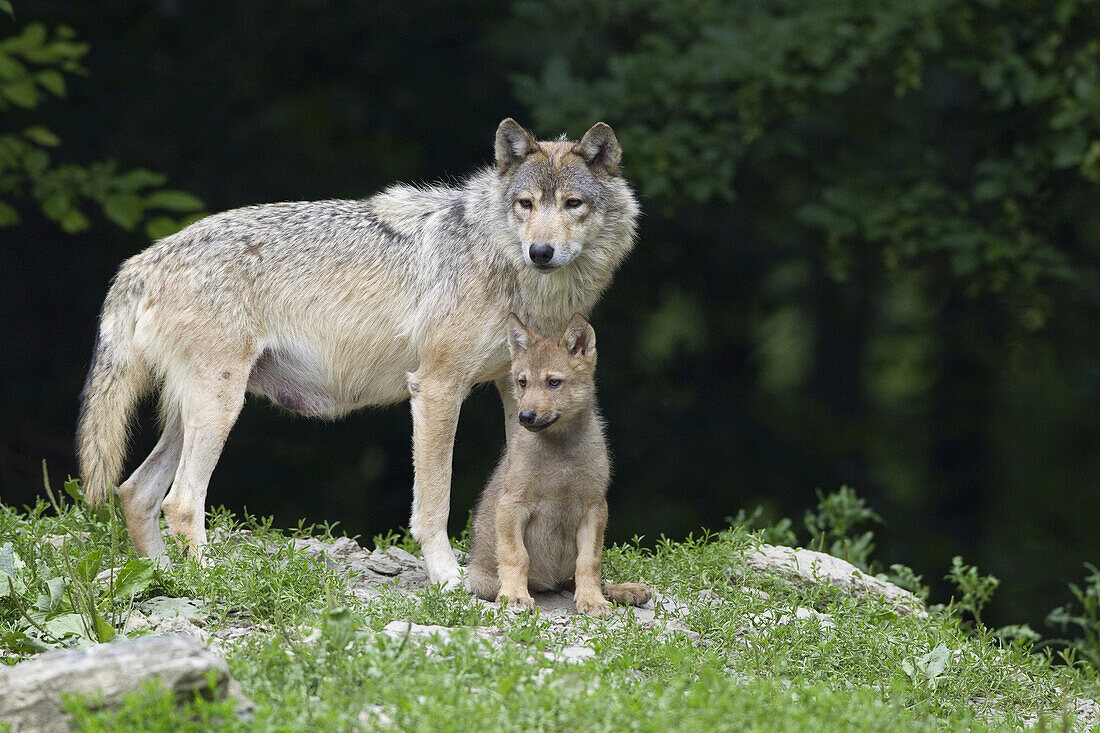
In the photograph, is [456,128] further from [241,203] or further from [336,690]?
[336,690]

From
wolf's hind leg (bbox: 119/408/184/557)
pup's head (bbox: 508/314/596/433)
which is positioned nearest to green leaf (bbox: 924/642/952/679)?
pup's head (bbox: 508/314/596/433)

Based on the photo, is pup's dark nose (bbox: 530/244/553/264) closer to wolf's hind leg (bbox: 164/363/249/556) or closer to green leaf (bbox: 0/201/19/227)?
wolf's hind leg (bbox: 164/363/249/556)

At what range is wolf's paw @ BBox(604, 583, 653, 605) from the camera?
5844 mm

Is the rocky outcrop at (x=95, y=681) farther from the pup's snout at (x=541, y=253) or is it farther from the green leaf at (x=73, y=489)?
the pup's snout at (x=541, y=253)

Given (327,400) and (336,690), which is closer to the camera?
(336,690)

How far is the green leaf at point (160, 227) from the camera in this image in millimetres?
8250

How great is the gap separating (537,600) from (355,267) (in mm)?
2112

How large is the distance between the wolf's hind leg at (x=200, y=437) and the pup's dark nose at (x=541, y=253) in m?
1.68

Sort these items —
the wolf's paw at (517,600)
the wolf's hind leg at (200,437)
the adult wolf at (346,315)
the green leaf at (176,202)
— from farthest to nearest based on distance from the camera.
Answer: the green leaf at (176,202), the adult wolf at (346,315), the wolf's hind leg at (200,437), the wolf's paw at (517,600)

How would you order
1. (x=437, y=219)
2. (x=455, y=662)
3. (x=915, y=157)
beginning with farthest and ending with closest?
(x=915, y=157)
(x=437, y=219)
(x=455, y=662)

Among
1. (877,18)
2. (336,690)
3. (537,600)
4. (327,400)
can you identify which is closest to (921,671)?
(537,600)

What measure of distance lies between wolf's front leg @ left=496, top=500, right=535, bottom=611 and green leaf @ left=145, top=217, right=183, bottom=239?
12.6 feet

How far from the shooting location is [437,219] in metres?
6.81

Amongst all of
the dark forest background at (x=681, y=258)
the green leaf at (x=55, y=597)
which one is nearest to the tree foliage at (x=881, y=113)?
the dark forest background at (x=681, y=258)
